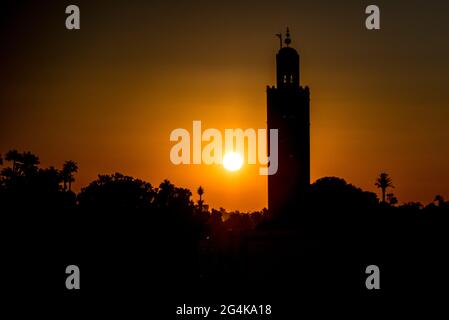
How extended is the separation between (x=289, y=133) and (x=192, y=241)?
43.2 ft

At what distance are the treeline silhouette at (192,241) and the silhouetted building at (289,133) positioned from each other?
1545 millimetres

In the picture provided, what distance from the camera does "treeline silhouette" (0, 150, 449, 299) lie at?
199ft

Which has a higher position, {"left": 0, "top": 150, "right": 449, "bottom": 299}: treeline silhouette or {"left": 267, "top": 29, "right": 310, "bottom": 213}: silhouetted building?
{"left": 267, "top": 29, "right": 310, "bottom": 213}: silhouetted building

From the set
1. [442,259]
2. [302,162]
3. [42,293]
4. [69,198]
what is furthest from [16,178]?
[442,259]

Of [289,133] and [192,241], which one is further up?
[289,133]

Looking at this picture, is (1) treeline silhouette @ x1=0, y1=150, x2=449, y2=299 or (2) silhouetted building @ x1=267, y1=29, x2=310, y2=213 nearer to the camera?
(1) treeline silhouette @ x1=0, y1=150, x2=449, y2=299

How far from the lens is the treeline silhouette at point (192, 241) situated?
199ft

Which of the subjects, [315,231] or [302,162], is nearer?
[315,231]

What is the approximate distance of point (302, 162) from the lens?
281 ft

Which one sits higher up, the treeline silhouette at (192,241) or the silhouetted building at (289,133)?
the silhouetted building at (289,133)

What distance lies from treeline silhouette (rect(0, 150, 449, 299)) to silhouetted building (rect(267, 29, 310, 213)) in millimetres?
1545

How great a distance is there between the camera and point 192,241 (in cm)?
8525
